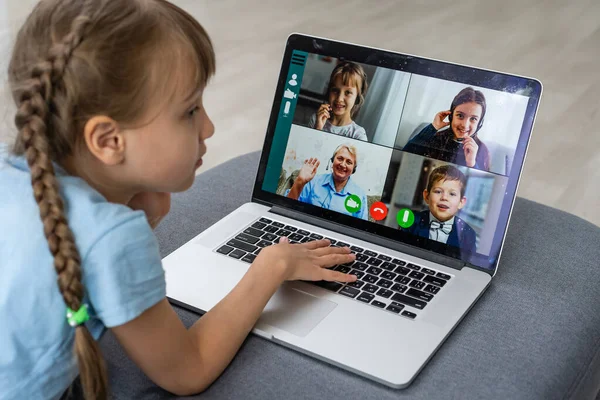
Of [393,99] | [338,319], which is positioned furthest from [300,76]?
[338,319]

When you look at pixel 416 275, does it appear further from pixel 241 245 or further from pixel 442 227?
pixel 241 245

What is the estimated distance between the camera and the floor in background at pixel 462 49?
2.51 meters

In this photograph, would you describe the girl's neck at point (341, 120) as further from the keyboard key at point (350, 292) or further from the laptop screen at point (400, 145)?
the keyboard key at point (350, 292)

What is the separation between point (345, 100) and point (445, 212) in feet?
0.75

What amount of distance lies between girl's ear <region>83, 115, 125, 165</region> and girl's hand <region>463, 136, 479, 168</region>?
507 millimetres

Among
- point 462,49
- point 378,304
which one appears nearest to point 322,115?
point 378,304

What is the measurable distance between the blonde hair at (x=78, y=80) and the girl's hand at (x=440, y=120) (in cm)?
43

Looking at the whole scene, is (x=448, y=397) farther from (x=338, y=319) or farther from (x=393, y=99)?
(x=393, y=99)

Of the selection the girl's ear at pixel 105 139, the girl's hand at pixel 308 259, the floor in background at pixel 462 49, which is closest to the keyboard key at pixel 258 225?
the girl's hand at pixel 308 259

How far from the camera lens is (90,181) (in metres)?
0.84

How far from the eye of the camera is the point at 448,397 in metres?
0.83

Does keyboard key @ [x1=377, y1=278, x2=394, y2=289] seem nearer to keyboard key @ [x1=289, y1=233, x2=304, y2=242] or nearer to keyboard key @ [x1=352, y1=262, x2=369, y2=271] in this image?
keyboard key @ [x1=352, y1=262, x2=369, y2=271]

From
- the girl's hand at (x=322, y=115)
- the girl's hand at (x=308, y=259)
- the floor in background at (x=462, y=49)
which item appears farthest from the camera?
the floor in background at (x=462, y=49)

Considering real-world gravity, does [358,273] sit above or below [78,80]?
below
